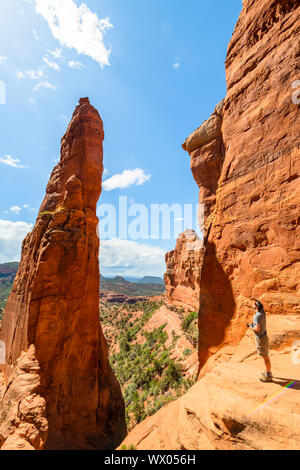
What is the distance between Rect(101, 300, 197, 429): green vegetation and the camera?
19.1 meters

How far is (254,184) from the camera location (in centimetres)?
811

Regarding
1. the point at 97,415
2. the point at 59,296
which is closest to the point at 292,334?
the point at 59,296

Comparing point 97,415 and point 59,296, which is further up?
point 59,296

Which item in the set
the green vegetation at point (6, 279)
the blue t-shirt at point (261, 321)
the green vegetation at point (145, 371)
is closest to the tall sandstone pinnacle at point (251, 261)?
the blue t-shirt at point (261, 321)

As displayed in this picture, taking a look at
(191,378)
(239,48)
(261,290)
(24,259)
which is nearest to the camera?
(261,290)

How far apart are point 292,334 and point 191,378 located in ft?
58.3

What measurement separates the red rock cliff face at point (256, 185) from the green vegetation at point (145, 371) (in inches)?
520

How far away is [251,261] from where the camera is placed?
7988 mm

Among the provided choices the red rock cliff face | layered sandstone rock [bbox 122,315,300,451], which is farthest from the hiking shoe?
the red rock cliff face

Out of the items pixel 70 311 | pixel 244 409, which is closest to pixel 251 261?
pixel 244 409

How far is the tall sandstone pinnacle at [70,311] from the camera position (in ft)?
38.3

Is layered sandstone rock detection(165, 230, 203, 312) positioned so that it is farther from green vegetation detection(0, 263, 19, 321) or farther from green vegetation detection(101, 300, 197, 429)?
green vegetation detection(0, 263, 19, 321)
